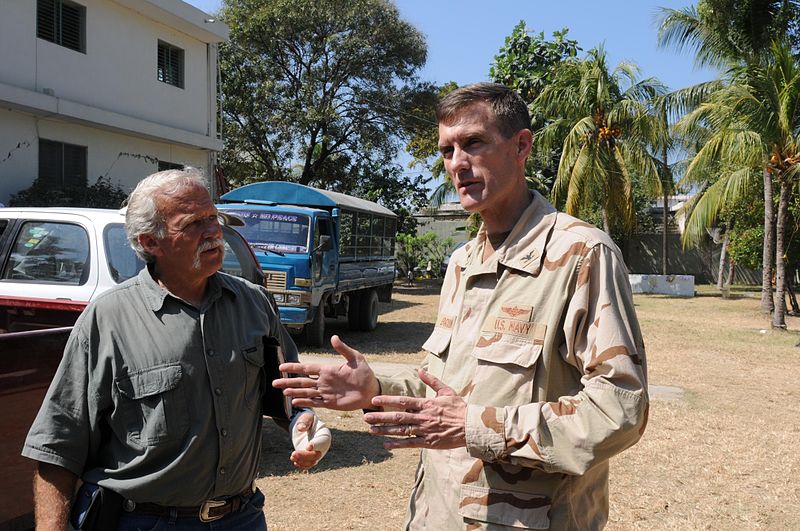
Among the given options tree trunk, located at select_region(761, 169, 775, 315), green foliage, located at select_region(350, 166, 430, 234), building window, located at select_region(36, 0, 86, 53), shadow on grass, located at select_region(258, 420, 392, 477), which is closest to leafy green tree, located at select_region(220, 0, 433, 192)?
green foliage, located at select_region(350, 166, 430, 234)

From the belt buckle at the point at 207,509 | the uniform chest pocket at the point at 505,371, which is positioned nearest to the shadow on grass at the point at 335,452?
the belt buckle at the point at 207,509

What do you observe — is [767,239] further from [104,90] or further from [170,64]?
[104,90]

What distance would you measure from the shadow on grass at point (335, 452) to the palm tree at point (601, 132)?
734 inches

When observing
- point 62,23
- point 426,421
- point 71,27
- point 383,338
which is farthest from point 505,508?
point 71,27

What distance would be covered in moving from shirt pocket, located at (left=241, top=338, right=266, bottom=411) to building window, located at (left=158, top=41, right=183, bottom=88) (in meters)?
16.1

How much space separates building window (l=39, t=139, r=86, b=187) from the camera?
13.9 m

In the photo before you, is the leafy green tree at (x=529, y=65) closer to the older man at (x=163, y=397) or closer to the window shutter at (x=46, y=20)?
the window shutter at (x=46, y=20)

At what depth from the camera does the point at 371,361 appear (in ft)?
35.4

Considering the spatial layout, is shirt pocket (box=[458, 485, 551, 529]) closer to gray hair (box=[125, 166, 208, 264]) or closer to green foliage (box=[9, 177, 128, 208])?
gray hair (box=[125, 166, 208, 264])

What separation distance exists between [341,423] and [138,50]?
12.0m

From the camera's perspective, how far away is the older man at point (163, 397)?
2170mm

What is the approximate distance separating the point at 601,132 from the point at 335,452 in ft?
69.7

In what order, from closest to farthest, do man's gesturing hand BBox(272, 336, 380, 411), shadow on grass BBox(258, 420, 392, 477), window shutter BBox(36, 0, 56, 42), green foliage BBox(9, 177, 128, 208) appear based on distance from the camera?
man's gesturing hand BBox(272, 336, 380, 411) → shadow on grass BBox(258, 420, 392, 477) → green foliage BBox(9, 177, 128, 208) → window shutter BBox(36, 0, 56, 42)

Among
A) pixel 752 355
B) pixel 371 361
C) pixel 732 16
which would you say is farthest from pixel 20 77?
pixel 732 16
